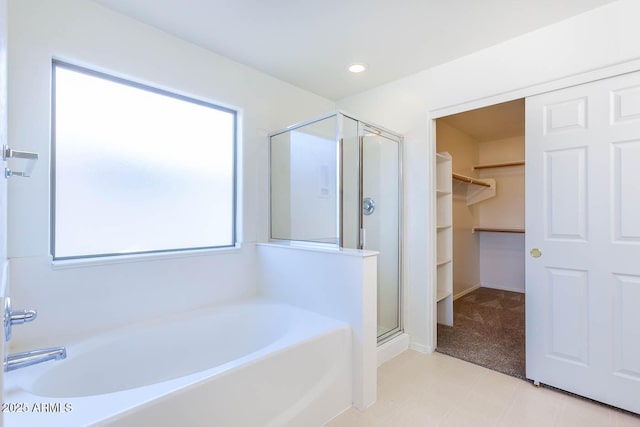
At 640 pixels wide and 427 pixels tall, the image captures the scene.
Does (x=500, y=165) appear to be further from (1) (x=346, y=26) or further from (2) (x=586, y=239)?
(1) (x=346, y=26)

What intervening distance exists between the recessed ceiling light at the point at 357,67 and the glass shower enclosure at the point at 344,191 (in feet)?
1.66

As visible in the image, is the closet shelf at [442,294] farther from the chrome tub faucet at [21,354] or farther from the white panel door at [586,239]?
the chrome tub faucet at [21,354]

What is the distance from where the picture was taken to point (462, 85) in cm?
242

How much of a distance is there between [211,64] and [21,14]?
3.48ft

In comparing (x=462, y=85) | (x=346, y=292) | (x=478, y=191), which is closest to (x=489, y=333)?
(x=346, y=292)

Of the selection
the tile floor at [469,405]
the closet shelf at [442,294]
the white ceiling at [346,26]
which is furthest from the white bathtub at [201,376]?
the white ceiling at [346,26]

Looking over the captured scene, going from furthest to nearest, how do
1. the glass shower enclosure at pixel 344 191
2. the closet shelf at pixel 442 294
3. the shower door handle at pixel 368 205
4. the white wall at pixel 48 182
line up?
the closet shelf at pixel 442 294
the shower door handle at pixel 368 205
the glass shower enclosure at pixel 344 191
the white wall at pixel 48 182

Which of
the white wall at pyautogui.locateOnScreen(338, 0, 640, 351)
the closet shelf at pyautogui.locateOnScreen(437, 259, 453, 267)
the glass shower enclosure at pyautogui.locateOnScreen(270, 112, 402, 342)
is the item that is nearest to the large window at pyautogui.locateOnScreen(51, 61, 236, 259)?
the glass shower enclosure at pyautogui.locateOnScreen(270, 112, 402, 342)

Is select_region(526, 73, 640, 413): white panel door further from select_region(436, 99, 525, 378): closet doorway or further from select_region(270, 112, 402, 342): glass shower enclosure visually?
select_region(270, 112, 402, 342): glass shower enclosure

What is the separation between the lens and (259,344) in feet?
7.23

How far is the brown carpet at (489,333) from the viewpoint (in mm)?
2414

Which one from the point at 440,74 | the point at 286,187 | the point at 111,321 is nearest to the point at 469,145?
the point at 440,74

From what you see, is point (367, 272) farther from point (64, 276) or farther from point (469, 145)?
point (469, 145)

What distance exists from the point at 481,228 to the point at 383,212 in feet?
8.99
